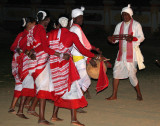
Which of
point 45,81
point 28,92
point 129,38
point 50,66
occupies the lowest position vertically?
point 28,92

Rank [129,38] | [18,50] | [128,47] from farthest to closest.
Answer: [128,47] → [129,38] → [18,50]

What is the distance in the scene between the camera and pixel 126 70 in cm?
920

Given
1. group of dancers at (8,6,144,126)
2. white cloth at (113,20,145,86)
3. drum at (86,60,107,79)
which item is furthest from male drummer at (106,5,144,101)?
group of dancers at (8,6,144,126)

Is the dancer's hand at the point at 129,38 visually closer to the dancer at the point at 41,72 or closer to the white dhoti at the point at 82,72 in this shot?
the white dhoti at the point at 82,72

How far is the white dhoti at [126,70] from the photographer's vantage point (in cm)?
912

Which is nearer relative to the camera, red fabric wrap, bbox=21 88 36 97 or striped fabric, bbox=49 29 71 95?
striped fabric, bbox=49 29 71 95

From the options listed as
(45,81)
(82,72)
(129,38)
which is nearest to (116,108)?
(82,72)

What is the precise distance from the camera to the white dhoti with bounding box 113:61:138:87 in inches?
359

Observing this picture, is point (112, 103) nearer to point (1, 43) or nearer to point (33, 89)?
point (33, 89)

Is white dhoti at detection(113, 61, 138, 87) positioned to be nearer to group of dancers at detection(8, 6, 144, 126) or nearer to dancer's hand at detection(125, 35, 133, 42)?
dancer's hand at detection(125, 35, 133, 42)

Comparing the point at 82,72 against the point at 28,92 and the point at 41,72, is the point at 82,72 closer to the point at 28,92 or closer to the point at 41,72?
the point at 28,92

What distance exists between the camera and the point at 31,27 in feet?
26.1

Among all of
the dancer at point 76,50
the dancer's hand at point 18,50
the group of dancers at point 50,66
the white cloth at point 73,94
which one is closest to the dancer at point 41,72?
the group of dancers at point 50,66

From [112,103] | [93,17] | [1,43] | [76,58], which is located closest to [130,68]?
[112,103]
